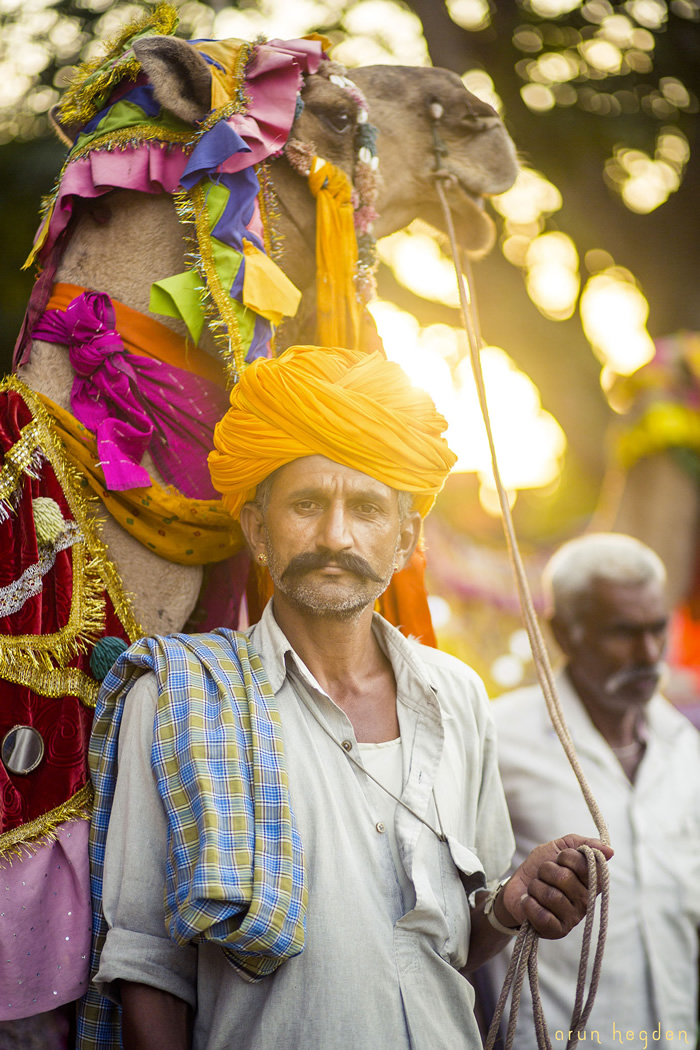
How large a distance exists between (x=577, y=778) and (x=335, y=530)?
30.1 inches

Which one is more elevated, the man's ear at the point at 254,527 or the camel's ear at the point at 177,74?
the camel's ear at the point at 177,74

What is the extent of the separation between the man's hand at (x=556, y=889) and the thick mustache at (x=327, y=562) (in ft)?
2.21

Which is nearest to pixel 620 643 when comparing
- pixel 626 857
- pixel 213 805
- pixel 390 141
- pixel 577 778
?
pixel 626 857

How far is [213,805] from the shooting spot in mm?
1657


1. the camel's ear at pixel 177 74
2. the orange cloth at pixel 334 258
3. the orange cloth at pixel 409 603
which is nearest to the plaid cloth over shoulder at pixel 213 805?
the orange cloth at pixel 409 603

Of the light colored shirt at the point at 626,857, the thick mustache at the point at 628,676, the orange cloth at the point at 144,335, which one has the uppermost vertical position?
the orange cloth at the point at 144,335

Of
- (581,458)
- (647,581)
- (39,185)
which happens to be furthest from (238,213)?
(581,458)

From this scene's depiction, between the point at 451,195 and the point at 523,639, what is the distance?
320 cm

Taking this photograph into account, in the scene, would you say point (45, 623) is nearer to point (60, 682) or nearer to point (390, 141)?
point (60, 682)

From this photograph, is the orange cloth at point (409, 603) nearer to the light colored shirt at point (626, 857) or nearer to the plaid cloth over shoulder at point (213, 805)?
the plaid cloth over shoulder at point (213, 805)

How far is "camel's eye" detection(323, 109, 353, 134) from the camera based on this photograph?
8.31ft

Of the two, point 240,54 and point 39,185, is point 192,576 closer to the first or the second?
point 240,54

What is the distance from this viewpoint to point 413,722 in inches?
81.9

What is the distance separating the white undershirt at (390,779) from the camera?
6.09ft
